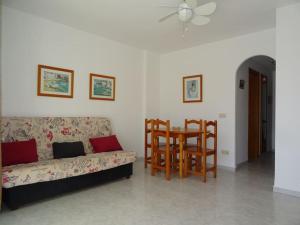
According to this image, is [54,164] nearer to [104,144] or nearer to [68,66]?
[104,144]

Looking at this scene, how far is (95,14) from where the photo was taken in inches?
128

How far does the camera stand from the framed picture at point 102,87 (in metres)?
4.09

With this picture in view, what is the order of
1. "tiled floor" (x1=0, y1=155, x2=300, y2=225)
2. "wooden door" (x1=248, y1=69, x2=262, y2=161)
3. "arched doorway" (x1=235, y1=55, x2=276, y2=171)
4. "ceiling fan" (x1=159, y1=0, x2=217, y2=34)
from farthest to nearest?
"wooden door" (x1=248, y1=69, x2=262, y2=161), "arched doorway" (x1=235, y1=55, x2=276, y2=171), "ceiling fan" (x1=159, y1=0, x2=217, y2=34), "tiled floor" (x1=0, y1=155, x2=300, y2=225)

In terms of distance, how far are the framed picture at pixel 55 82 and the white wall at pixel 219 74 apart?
7.76 feet

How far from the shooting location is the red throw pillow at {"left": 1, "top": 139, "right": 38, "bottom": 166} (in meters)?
2.62

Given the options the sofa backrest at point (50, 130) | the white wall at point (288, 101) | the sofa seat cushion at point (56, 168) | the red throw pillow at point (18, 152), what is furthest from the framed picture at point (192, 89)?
the red throw pillow at point (18, 152)

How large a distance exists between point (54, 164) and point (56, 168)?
57mm

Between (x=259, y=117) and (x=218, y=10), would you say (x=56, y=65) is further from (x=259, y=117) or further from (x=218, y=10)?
(x=259, y=117)

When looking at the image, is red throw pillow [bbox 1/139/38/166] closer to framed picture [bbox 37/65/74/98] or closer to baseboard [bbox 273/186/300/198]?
framed picture [bbox 37/65/74/98]

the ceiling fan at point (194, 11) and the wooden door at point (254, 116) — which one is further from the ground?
the ceiling fan at point (194, 11)

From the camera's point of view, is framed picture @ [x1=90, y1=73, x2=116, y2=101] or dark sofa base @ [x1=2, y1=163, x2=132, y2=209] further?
framed picture @ [x1=90, y1=73, x2=116, y2=101]

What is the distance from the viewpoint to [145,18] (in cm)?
333

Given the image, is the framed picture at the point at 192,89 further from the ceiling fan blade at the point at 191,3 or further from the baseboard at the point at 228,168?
the ceiling fan blade at the point at 191,3

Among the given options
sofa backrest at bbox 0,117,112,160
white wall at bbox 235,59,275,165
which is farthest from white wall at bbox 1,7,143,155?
white wall at bbox 235,59,275,165
